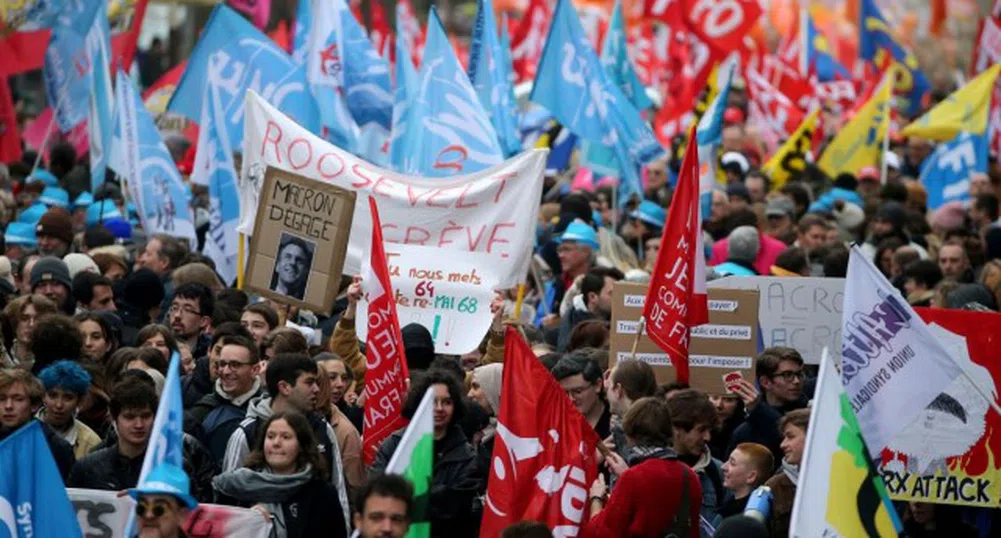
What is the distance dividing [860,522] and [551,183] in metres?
13.8

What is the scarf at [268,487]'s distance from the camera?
8.32 m

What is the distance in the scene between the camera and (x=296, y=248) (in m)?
11.2

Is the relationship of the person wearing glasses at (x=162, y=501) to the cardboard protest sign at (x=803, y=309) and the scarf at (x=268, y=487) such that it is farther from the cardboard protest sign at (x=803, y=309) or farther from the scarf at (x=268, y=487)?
the cardboard protest sign at (x=803, y=309)

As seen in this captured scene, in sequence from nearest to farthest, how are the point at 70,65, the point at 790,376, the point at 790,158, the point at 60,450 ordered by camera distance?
the point at 60,450 → the point at 790,376 → the point at 70,65 → the point at 790,158

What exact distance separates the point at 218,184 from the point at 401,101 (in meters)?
1.37

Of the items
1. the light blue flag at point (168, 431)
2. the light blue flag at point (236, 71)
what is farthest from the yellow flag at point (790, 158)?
the light blue flag at point (168, 431)

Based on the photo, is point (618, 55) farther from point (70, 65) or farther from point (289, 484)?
point (289, 484)

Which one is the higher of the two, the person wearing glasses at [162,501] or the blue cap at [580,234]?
the blue cap at [580,234]

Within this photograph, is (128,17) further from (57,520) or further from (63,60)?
(57,520)

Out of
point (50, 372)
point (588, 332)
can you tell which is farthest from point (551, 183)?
point (50, 372)

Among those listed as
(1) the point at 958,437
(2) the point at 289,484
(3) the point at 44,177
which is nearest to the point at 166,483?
(2) the point at 289,484

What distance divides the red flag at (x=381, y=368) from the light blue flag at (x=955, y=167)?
39.3ft

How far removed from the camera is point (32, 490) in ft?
26.4

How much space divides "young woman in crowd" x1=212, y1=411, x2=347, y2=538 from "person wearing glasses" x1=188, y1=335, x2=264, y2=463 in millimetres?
1258
